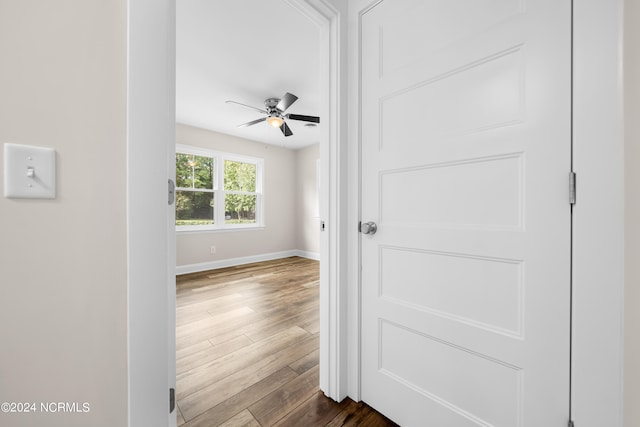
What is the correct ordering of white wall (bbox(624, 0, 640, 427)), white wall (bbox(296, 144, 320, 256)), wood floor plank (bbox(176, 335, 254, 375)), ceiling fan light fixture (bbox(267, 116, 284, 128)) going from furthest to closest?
1. white wall (bbox(296, 144, 320, 256))
2. ceiling fan light fixture (bbox(267, 116, 284, 128))
3. wood floor plank (bbox(176, 335, 254, 375))
4. white wall (bbox(624, 0, 640, 427))

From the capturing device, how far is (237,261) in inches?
185

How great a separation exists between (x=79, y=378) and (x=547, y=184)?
1479mm

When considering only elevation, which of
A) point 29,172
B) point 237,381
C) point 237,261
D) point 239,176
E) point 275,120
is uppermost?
point 275,120

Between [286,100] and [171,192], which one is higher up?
[286,100]

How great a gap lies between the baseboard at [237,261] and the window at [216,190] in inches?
24.7

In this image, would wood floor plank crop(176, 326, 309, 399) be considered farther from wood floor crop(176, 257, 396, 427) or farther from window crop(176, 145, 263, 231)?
window crop(176, 145, 263, 231)

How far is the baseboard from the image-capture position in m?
4.05

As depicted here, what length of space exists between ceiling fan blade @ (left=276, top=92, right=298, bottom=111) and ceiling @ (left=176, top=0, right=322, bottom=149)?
21 centimetres

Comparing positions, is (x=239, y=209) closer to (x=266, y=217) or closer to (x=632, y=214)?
(x=266, y=217)

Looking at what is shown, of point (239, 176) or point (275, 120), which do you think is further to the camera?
point (239, 176)

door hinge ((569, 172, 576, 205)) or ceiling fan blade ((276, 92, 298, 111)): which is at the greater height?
ceiling fan blade ((276, 92, 298, 111))

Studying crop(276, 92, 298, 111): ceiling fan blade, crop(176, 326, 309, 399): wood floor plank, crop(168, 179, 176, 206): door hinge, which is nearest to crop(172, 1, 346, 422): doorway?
crop(176, 326, 309, 399): wood floor plank

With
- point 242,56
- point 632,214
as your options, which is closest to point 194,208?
point 242,56

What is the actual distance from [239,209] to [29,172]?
14.5 feet
